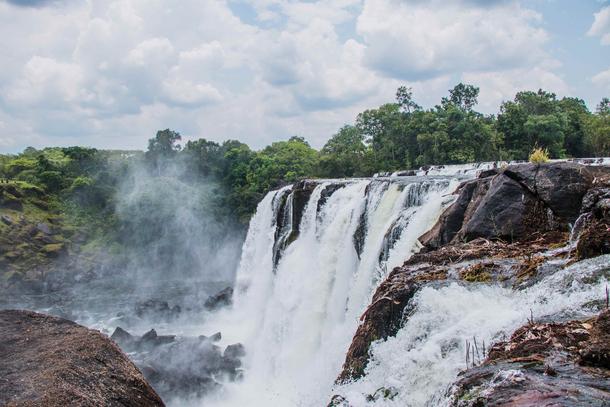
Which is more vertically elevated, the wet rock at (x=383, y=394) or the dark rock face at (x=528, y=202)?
the dark rock face at (x=528, y=202)

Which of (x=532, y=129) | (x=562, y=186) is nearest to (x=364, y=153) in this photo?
(x=532, y=129)

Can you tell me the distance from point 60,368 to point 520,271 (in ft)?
17.4

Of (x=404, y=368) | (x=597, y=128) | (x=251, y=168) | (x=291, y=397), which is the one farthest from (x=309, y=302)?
(x=251, y=168)

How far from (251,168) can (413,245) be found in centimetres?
3894

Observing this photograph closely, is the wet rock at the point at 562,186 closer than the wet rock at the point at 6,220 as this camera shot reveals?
Yes

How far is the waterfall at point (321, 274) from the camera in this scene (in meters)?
10.6

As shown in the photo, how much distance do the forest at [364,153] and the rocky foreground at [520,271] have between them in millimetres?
26305

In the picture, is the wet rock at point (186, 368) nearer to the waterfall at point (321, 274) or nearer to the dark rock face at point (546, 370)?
the waterfall at point (321, 274)

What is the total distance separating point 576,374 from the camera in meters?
2.94

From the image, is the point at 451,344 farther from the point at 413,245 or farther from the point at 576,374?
the point at 413,245

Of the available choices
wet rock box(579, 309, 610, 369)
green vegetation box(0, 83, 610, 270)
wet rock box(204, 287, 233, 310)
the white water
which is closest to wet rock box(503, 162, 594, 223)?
the white water

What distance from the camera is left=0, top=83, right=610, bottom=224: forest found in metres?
35.3

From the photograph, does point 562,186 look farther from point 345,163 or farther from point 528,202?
point 345,163

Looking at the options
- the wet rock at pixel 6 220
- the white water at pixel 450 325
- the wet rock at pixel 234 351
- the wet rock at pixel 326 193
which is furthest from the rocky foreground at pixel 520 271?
the wet rock at pixel 6 220
